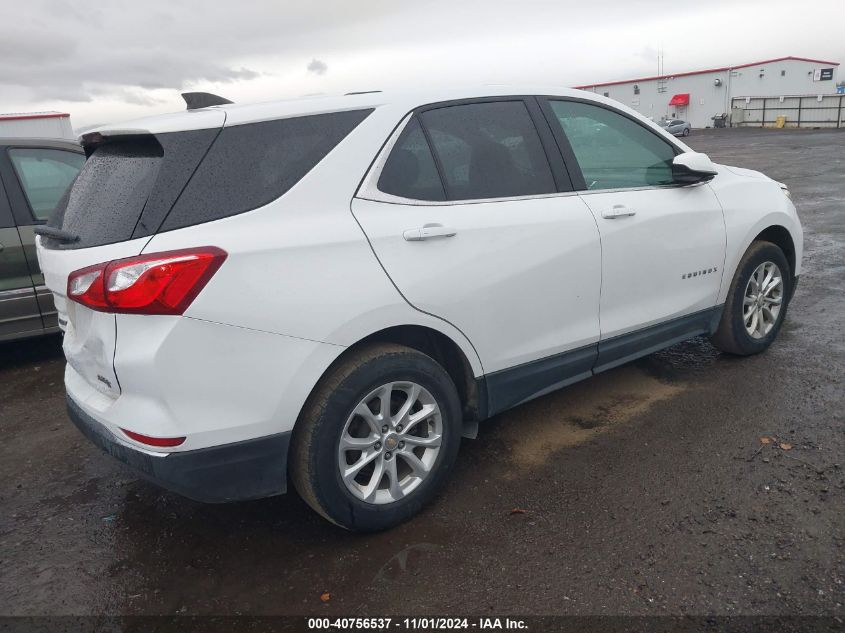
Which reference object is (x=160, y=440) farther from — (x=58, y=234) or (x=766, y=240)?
(x=766, y=240)

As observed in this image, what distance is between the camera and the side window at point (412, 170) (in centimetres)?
287

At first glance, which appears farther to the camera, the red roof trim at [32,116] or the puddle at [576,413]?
the red roof trim at [32,116]

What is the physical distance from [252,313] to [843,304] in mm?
5183

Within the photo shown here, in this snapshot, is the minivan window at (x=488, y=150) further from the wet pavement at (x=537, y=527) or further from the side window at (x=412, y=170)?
the wet pavement at (x=537, y=527)

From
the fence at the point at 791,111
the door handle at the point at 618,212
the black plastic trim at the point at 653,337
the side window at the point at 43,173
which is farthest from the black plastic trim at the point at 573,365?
the fence at the point at 791,111

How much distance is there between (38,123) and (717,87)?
4740cm

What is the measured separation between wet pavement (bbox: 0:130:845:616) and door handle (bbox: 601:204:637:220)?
3.85 feet

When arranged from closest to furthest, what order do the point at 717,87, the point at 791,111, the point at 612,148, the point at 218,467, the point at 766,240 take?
the point at 218,467 < the point at 612,148 < the point at 766,240 < the point at 791,111 < the point at 717,87

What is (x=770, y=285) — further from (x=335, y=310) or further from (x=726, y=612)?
(x=335, y=310)

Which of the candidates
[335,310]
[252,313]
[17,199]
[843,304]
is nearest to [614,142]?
[335,310]

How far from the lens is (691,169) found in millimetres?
3807

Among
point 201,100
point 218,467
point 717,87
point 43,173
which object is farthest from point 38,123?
point 717,87

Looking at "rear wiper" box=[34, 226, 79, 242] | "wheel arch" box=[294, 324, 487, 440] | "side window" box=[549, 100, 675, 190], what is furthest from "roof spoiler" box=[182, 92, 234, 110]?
"side window" box=[549, 100, 675, 190]

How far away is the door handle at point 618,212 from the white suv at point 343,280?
12 mm
